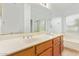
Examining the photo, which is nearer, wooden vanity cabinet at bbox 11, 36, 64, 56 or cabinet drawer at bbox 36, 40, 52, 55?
wooden vanity cabinet at bbox 11, 36, 64, 56

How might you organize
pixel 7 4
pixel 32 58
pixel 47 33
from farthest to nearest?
1. pixel 47 33
2. pixel 7 4
3. pixel 32 58

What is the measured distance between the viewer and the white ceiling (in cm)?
158

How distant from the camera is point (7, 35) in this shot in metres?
1.61

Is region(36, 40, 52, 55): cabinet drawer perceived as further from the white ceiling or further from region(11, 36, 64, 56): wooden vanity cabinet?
the white ceiling

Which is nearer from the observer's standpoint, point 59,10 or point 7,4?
point 7,4

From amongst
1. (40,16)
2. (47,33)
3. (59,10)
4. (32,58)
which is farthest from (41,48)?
(59,10)

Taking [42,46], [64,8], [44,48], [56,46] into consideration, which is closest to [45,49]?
[44,48]

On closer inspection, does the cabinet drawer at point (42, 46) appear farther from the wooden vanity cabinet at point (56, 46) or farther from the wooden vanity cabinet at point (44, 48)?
the wooden vanity cabinet at point (56, 46)

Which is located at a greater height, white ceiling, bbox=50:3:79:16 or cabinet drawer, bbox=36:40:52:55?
white ceiling, bbox=50:3:79:16

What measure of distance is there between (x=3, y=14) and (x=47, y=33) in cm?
78

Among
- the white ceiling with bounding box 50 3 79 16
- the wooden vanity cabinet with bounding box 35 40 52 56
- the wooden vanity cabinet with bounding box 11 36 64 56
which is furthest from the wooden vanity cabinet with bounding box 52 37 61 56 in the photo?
the white ceiling with bounding box 50 3 79 16

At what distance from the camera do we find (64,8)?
165cm

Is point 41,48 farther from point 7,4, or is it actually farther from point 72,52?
point 7,4

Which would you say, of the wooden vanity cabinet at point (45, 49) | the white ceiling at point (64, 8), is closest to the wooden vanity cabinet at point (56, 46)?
the wooden vanity cabinet at point (45, 49)
